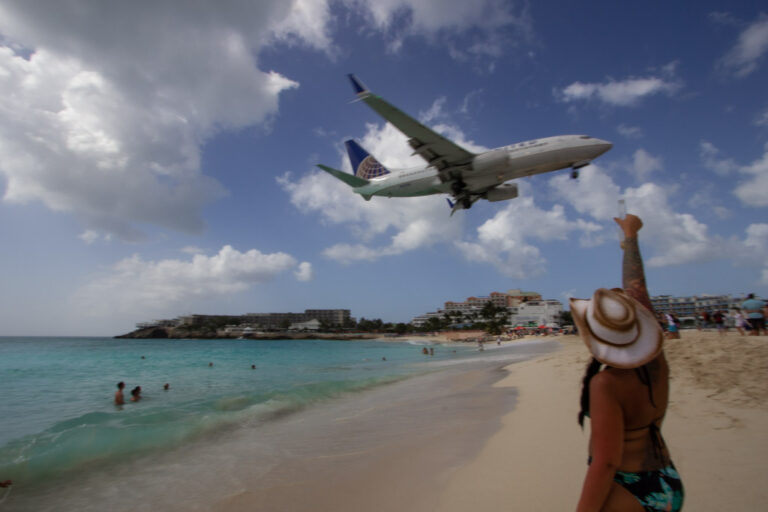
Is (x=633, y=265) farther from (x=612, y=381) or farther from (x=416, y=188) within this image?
(x=416, y=188)

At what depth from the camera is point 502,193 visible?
1573 cm

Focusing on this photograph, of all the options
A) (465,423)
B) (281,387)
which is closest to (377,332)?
(281,387)

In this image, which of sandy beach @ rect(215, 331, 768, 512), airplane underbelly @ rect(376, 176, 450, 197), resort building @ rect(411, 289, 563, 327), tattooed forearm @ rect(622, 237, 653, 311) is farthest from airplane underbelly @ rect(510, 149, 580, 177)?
resort building @ rect(411, 289, 563, 327)

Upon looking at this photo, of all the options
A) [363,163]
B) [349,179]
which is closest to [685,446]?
[349,179]

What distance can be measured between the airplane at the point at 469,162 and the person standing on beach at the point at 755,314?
25.9 feet

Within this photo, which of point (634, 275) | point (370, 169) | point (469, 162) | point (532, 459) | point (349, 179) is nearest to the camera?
point (634, 275)

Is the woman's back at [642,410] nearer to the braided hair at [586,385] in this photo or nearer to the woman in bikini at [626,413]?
the woman in bikini at [626,413]

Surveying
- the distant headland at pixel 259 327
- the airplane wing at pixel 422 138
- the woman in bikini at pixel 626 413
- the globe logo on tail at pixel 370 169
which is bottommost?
the distant headland at pixel 259 327

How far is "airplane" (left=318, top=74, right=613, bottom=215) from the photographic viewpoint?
1381 centimetres

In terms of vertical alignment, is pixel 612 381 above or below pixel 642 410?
above

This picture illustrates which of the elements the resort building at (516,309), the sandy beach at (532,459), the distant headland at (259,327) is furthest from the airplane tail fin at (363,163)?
the distant headland at (259,327)

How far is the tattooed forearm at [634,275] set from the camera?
203 cm

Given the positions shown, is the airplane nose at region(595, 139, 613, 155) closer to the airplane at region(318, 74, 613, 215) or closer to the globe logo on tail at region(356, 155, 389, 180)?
the airplane at region(318, 74, 613, 215)

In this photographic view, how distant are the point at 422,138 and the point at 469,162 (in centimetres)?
214
